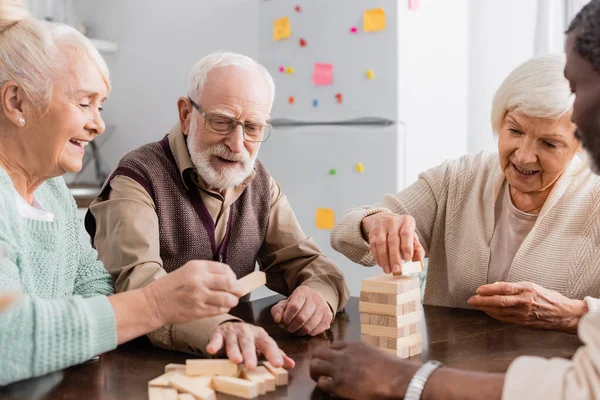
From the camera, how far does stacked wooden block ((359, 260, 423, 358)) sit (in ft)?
4.74

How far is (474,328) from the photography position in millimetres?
1695

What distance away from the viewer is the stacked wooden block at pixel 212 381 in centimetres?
123

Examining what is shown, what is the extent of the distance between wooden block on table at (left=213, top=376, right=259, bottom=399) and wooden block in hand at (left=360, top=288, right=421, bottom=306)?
328 millimetres

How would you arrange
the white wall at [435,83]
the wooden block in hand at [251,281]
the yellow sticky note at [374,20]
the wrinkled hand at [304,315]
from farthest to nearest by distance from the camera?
the white wall at [435,83], the yellow sticky note at [374,20], the wrinkled hand at [304,315], the wooden block in hand at [251,281]

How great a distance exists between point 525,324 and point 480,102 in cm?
258

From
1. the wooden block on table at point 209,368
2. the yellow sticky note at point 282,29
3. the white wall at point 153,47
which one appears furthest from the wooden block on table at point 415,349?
the white wall at point 153,47

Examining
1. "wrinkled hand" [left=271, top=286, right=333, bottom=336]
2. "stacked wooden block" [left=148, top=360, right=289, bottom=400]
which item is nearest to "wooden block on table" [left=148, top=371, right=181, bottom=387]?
"stacked wooden block" [left=148, top=360, right=289, bottom=400]

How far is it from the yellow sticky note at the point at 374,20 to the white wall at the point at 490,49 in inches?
30.5

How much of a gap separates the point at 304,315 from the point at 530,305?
0.51 metres

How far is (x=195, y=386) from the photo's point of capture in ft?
4.11

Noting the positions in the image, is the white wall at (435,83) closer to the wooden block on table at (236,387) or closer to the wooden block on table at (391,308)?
the wooden block on table at (391,308)

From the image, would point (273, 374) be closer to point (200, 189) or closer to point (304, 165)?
point (200, 189)

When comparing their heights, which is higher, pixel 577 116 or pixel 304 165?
pixel 577 116

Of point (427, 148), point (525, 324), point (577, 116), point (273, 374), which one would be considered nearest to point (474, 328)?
point (525, 324)
